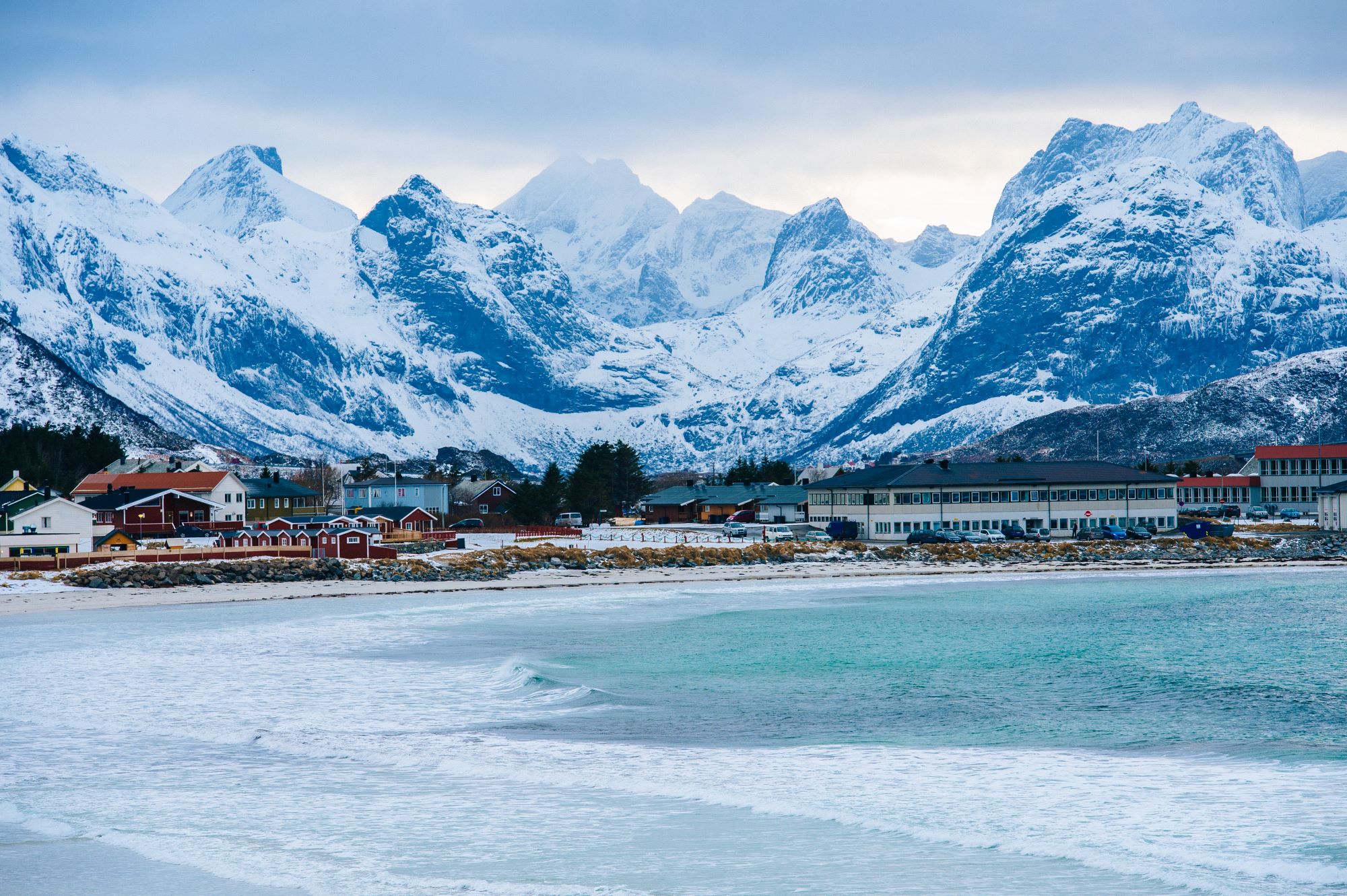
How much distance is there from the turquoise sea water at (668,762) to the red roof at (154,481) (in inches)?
3168

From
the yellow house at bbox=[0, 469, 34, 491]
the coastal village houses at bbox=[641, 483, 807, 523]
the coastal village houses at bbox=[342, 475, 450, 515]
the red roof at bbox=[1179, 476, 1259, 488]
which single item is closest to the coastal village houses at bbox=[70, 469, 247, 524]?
the yellow house at bbox=[0, 469, 34, 491]

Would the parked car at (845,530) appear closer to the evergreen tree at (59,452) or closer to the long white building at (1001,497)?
the long white building at (1001,497)

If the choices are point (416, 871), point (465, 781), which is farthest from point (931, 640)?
point (416, 871)

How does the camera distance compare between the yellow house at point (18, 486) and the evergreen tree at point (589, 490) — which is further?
the evergreen tree at point (589, 490)

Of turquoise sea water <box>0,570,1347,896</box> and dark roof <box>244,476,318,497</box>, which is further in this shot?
dark roof <box>244,476,318,497</box>

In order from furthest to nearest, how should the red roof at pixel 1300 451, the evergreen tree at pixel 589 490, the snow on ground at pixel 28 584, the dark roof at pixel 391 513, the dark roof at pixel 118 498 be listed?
the evergreen tree at pixel 589 490 → the red roof at pixel 1300 451 → the dark roof at pixel 391 513 → the dark roof at pixel 118 498 → the snow on ground at pixel 28 584

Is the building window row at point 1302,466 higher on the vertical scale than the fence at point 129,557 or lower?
higher

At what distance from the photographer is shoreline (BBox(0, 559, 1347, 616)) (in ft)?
209

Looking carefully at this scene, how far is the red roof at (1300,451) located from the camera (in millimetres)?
146125

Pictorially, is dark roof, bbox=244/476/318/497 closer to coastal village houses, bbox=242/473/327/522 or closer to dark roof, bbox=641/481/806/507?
coastal village houses, bbox=242/473/327/522

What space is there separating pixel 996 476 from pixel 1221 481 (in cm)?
5626

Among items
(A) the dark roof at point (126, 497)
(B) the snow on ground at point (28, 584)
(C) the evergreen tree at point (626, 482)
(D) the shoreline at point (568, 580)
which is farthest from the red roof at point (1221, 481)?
(B) the snow on ground at point (28, 584)

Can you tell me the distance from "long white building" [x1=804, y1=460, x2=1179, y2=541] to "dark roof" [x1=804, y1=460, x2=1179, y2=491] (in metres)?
0.08

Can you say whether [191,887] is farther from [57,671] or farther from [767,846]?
[57,671]
